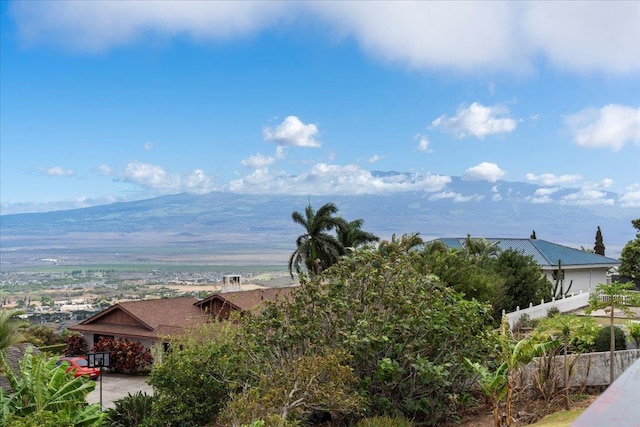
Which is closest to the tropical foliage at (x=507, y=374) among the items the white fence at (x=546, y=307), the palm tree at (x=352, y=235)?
the white fence at (x=546, y=307)

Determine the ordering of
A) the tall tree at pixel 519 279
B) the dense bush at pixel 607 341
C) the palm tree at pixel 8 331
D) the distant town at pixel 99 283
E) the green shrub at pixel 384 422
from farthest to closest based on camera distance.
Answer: the distant town at pixel 99 283, the tall tree at pixel 519 279, the dense bush at pixel 607 341, the palm tree at pixel 8 331, the green shrub at pixel 384 422

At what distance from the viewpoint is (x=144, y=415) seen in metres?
19.2

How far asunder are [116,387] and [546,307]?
22336mm

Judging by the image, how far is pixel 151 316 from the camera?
35969mm

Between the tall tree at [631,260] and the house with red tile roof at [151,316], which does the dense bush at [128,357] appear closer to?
the house with red tile roof at [151,316]

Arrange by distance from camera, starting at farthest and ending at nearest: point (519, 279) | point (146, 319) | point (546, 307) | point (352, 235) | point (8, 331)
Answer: point (352, 235), point (519, 279), point (146, 319), point (546, 307), point (8, 331)

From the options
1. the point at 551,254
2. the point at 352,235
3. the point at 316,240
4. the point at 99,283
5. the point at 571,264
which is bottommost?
the point at 99,283

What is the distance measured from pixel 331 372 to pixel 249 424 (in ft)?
6.79

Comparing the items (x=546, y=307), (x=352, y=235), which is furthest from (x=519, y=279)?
(x=352, y=235)

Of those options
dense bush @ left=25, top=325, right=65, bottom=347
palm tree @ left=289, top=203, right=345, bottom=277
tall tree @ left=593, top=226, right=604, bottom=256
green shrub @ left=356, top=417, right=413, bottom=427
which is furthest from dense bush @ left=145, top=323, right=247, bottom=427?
tall tree @ left=593, top=226, right=604, bottom=256

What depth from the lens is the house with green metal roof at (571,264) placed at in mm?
54125

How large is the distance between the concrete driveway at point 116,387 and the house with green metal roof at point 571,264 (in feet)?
96.7

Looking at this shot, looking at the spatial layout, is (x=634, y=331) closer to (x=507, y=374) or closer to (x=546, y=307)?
(x=507, y=374)

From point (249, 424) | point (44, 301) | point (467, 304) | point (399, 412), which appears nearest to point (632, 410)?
point (249, 424)
